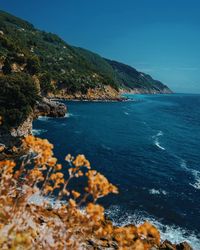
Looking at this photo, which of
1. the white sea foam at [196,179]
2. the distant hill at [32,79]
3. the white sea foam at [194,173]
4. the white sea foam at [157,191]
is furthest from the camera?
the distant hill at [32,79]

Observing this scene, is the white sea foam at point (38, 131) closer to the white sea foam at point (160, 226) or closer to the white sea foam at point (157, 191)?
the white sea foam at point (157, 191)

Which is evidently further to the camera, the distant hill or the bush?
the distant hill

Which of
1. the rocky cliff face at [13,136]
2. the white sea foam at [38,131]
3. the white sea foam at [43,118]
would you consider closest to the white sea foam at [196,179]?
the rocky cliff face at [13,136]

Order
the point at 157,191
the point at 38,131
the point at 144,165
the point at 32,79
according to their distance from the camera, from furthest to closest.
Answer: the point at 38,131
the point at 32,79
the point at 144,165
the point at 157,191

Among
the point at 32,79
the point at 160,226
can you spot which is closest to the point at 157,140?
the point at 32,79

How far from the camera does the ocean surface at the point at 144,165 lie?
105 feet

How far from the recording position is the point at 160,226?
99.5ft

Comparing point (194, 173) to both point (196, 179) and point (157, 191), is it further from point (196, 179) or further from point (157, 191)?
point (157, 191)

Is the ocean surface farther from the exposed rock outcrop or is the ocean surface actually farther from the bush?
the bush

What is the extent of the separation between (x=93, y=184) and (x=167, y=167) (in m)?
47.3

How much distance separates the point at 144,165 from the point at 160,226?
1992 centimetres

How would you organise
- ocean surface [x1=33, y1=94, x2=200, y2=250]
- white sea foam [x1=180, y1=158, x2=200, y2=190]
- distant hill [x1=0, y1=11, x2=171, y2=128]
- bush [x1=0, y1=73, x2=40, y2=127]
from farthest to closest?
1. distant hill [x1=0, y1=11, x2=171, y2=128]
2. bush [x1=0, y1=73, x2=40, y2=127]
3. white sea foam [x1=180, y1=158, x2=200, y2=190]
4. ocean surface [x1=33, y1=94, x2=200, y2=250]

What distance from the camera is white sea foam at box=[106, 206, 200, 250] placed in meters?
28.5

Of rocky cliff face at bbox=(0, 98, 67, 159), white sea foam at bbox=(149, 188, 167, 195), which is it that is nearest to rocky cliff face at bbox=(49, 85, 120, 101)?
rocky cliff face at bbox=(0, 98, 67, 159)
